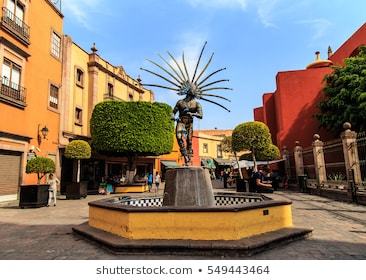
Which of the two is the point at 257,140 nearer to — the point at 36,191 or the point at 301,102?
the point at 301,102

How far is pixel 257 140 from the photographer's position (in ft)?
85.9

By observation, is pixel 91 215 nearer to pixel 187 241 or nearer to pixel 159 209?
pixel 159 209

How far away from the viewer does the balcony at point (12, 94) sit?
15.4 meters

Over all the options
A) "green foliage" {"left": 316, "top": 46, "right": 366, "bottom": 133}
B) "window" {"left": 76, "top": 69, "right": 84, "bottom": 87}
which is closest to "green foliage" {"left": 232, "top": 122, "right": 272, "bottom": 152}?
"green foliage" {"left": 316, "top": 46, "right": 366, "bottom": 133}

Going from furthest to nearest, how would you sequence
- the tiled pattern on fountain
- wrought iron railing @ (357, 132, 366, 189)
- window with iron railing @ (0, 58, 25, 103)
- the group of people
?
the group of people
window with iron railing @ (0, 58, 25, 103)
wrought iron railing @ (357, 132, 366, 189)
the tiled pattern on fountain

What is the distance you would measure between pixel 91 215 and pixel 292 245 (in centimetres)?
468

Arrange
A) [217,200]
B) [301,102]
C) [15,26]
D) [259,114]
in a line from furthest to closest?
1. [259,114]
2. [301,102]
3. [15,26]
4. [217,200]

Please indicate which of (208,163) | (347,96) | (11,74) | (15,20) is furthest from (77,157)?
(208,163)

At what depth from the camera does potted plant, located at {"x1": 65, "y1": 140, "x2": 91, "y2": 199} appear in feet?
57.3

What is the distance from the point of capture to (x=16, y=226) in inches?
342

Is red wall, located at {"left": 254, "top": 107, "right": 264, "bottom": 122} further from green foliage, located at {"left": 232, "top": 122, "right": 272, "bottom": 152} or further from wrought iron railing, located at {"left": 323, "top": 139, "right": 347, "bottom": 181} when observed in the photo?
wrought iron railing, located at {"left": 323, "top": 139, "right": 347, "bottom": 181}

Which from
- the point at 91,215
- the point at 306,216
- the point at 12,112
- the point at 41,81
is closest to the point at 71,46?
the point at 41,81

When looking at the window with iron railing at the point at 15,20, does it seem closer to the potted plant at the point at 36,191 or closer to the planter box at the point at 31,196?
the potted plant at the point at 36,191

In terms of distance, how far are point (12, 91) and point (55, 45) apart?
6.55 metres
